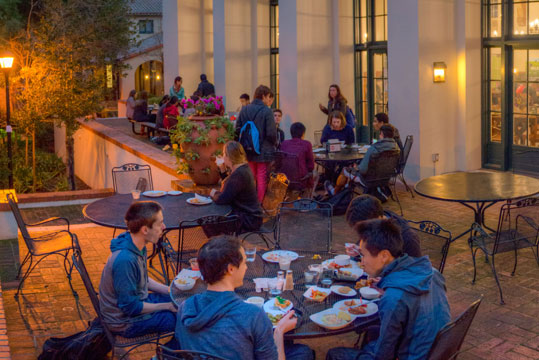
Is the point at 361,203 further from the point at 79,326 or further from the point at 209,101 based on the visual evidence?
the point at 209,101

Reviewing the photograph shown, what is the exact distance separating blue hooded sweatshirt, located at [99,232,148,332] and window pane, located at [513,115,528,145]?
26.5ft

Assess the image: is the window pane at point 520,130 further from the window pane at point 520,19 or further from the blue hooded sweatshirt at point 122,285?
the blue hooded sweatshirt at point 122,285

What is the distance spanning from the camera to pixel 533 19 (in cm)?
1070

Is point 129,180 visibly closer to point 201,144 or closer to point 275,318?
point 201,144

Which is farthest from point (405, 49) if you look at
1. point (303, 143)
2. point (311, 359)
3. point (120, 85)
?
point (120, 85)

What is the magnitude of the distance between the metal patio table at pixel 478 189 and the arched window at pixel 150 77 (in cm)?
4121

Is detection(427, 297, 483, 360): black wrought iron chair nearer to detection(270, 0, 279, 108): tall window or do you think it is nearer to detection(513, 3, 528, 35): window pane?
detection(513, 3, 528, 35): window pane

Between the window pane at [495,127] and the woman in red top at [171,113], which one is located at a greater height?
the woman in red top at [171,113]

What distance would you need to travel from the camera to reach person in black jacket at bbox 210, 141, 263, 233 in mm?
6777

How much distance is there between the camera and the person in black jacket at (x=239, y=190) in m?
6.78

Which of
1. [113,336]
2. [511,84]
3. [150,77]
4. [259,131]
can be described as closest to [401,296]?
[113,336]

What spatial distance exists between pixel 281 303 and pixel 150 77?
149 ft

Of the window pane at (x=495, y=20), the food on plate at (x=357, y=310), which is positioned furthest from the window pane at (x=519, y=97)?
the food on plate at (x=357, y=310)

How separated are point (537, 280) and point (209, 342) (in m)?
4.43
